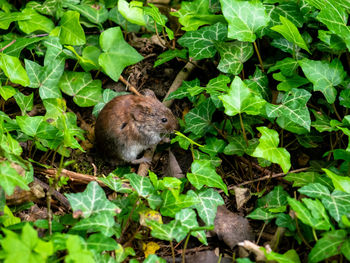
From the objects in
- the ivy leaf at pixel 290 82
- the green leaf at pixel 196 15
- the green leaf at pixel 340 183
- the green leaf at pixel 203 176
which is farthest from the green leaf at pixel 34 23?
the green leaf at pixel 340 183

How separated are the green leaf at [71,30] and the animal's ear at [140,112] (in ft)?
3.40

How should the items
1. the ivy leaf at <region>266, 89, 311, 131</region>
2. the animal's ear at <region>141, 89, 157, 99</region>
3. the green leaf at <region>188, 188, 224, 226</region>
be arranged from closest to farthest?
the green leaf at <region>188, 188, 224, 226</region> → the ivy leaf at <region>266, 89, 311, 131</region> → the animal's ear at <region>141, 89, 157, 99</region>

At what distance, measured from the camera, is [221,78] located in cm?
439

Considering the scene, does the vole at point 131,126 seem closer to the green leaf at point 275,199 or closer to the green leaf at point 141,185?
the green leaf at point 141,185

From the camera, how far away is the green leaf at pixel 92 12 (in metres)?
5.30

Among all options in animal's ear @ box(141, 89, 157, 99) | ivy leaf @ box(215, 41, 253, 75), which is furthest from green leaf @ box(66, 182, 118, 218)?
ivy leaf @ box(215, 41, 253, 75)

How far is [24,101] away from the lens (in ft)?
15.0

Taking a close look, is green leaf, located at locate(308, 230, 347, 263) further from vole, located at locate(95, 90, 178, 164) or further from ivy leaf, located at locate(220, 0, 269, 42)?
vole, located at locate(95, 90, 178, 164)

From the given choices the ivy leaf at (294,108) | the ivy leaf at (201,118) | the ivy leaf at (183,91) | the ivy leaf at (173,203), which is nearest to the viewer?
the ivy leaf at (173,203)

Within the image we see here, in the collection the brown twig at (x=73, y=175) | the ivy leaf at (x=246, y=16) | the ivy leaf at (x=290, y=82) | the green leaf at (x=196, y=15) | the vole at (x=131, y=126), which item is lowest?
the brown twig at (x=73, y=175)

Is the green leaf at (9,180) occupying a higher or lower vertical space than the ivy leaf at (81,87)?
higher

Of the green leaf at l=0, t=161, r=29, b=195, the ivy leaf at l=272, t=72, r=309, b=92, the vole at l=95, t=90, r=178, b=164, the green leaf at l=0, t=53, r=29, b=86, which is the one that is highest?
the ivy leaf at l=272, t=72, r=309, b=92

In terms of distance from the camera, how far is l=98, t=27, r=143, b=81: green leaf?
15.9 feet

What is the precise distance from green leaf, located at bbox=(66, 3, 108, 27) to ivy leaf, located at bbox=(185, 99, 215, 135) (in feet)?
6.14
